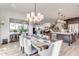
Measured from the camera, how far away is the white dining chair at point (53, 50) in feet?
5.39

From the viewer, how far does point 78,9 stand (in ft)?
5.23

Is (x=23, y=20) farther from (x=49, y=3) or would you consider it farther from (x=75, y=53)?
(x=75, y=53)

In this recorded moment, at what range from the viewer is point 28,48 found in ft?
5.74

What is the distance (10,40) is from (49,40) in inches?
29.0

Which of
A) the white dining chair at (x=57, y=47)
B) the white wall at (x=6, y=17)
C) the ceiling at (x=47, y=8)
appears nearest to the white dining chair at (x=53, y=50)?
the white dining chair at (x=57, y=47)

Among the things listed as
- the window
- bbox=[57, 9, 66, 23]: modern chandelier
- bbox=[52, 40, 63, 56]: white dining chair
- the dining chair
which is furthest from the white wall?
bbox=[52, 40, 63, 56]: white dining chair

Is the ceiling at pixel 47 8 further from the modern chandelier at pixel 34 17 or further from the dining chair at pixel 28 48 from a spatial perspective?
the dining chair at pixel 28 48

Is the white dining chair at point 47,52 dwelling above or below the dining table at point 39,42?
below

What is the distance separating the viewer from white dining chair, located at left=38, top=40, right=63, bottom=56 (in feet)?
5.39

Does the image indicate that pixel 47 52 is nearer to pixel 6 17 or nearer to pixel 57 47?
pixel 57 47

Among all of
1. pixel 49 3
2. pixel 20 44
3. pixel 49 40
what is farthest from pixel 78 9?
pixel 20 44

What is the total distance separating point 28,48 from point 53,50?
0.49 metres

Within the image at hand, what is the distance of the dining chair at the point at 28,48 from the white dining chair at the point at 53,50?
12 centimetres

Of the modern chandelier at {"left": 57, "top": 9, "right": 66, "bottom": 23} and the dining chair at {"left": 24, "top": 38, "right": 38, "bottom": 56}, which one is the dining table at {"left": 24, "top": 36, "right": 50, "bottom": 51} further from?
the modern chandelier at {"left": 57, "top": 9, "right": 66, "bottom": 23}
